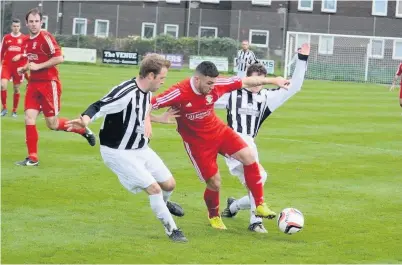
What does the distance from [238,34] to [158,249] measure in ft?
170

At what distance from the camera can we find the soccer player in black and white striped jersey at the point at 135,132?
31.9 ft

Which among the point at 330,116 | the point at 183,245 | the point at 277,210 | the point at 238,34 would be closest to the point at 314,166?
the point at 277,210

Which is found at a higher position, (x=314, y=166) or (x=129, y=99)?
(x=129, y=99)

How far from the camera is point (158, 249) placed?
30.5 feet

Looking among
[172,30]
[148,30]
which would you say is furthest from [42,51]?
[172,30]

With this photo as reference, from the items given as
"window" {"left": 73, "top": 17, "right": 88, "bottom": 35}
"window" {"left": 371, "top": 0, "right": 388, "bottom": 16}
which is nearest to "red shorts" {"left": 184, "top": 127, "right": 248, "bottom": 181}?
"window" {"left": 371, "top": 0, "right": 388, "bottom": 16}

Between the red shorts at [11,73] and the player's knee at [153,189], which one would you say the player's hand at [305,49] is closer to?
the player's knee at [153,189]

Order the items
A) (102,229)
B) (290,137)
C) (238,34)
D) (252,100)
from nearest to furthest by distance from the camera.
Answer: (102,229) < (252,100) < (290,137) < (238,34)

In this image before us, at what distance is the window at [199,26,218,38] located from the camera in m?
61.9

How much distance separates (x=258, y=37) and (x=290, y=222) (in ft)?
169

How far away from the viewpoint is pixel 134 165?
32.3 ft

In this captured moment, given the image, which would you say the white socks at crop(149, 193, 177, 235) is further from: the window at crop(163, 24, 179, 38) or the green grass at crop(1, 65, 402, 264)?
the window at crop(163, 24, 179, 38)

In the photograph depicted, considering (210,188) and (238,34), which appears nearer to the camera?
(210,188)

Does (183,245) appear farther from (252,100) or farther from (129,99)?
(252,100)
